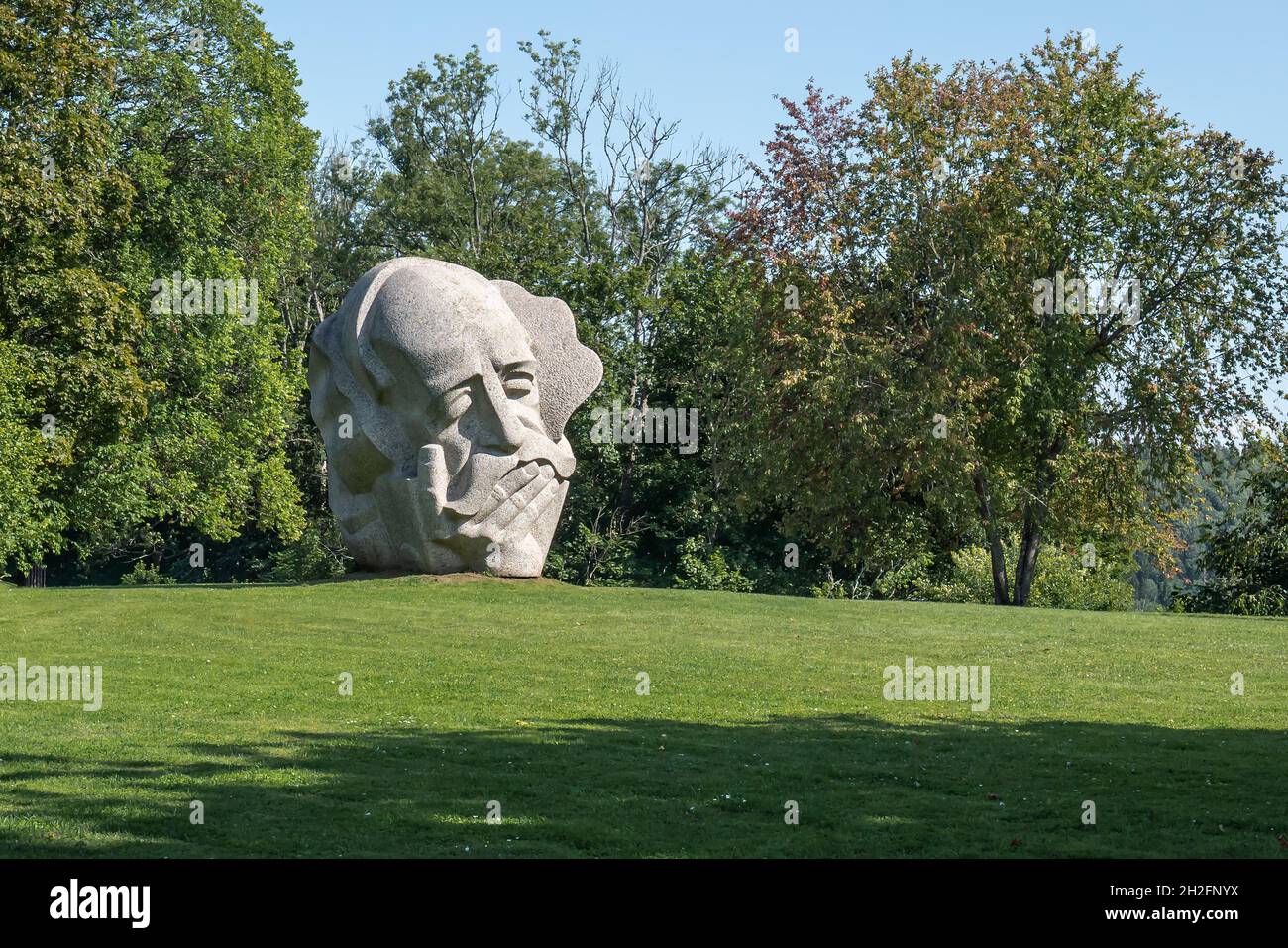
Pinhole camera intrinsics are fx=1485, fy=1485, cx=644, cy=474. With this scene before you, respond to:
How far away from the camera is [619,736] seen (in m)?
12.7

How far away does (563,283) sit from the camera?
4497cm

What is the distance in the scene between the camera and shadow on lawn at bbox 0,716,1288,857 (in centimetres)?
861

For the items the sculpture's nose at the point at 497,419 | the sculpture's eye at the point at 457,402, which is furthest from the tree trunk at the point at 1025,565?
the sculpture's eye at the point at 457,402

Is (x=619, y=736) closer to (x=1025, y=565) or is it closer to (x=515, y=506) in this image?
(x=515, y=506)

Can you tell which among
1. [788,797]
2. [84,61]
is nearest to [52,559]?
[84,61]

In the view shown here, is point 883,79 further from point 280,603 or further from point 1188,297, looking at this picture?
point 280,603

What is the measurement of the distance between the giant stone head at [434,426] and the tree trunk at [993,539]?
39.8 ft

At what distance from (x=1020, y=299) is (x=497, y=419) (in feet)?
49.7

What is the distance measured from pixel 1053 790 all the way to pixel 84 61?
2619 centimetres

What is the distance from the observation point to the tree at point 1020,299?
111 ft

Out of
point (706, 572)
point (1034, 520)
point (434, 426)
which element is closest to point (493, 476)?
point (434, 426)

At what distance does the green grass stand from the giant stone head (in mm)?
2125

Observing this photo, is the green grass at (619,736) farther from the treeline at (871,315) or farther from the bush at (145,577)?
the bush at (145,577)

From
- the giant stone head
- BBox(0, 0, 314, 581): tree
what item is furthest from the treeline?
the giant stone head
